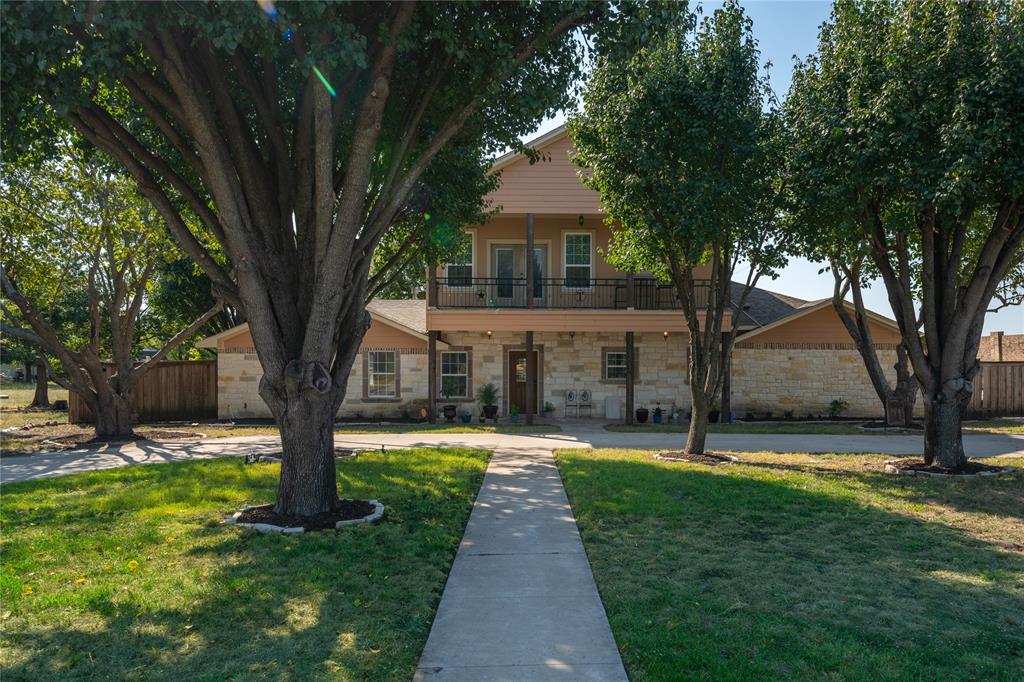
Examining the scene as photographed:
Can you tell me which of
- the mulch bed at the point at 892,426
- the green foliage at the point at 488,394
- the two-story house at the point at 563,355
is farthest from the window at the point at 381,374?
the mulch bed at the point at 892,426

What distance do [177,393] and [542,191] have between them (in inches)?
516

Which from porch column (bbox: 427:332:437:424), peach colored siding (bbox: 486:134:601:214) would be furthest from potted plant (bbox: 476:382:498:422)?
peach colored siding (bbox: 486:134:601:214)

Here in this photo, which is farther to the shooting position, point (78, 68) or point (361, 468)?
point (361, 468)

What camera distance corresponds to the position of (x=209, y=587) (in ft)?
17.5

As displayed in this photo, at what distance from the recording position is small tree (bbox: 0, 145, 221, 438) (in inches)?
580

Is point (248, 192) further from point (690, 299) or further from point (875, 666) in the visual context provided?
point (690, 299)

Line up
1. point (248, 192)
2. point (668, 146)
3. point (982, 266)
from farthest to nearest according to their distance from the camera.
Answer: point (668, 146) < point (982, 266) < point (248, 192)

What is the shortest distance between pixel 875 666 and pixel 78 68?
8.19 meters

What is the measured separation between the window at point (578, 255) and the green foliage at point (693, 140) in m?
8.27

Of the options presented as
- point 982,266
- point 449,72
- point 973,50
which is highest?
point 973,50

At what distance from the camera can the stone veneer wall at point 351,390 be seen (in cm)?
2064

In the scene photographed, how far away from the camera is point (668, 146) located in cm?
1161

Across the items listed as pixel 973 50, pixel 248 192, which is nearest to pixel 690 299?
pixel 973 50

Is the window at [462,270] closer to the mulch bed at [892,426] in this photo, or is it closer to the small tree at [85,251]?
the small tree at [85,251]
